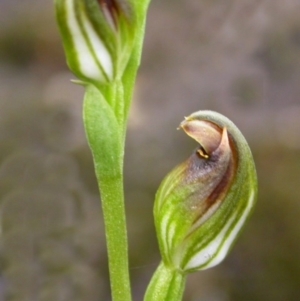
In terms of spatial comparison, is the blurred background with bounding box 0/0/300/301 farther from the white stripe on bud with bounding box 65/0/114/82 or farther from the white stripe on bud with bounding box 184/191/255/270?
the white stripe on bud with bounding box 65/0/114/82

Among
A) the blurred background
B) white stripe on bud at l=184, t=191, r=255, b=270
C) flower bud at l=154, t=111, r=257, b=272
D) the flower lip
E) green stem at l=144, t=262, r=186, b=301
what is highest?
the flower lip

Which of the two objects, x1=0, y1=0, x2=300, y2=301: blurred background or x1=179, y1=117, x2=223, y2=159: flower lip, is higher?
x1=179, y1=117, x2=223, y2=159: flower lip

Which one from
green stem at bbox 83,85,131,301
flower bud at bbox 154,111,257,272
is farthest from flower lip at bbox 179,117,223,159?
green stem at bbox 83,85,131,301

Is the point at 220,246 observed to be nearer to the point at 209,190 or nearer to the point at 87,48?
the point at 209,190

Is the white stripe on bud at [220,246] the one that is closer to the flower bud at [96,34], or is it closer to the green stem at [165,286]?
the green stem at [165,286]

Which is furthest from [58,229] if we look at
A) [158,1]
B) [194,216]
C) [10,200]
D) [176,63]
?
[194,216]

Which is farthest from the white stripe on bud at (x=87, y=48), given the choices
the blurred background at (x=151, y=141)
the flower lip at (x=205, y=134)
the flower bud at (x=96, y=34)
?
the blurred background at (x=151, y=141)
